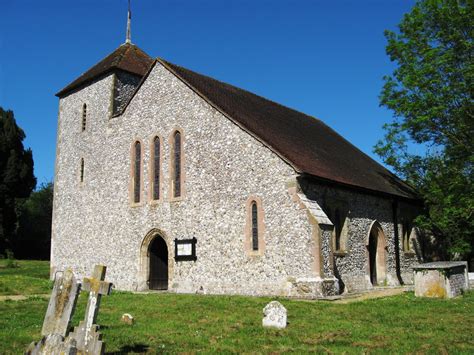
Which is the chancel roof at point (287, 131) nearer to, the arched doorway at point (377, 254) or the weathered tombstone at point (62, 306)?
the arched doorway at point (377, 254)

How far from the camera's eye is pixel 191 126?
20.9 metres

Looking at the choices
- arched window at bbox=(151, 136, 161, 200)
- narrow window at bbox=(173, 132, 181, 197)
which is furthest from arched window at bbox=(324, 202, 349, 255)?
arched window at bbox=(151, 136, 161, 200)

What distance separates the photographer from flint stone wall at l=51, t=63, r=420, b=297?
1733 centimetres

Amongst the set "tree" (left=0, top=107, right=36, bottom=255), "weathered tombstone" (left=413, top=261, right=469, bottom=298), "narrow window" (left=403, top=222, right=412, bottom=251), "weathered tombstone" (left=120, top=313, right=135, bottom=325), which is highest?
"tree" (left=0, top=107, right=36, bottom=255)

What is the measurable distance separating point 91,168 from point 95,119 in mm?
2644

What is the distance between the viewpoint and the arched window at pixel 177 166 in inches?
826

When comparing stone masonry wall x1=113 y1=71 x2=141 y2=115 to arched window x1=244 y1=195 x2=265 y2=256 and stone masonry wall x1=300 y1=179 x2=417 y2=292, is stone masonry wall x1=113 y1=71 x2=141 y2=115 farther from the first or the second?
stone masonry wall x1=300 y1=179 x2=417 y2=292

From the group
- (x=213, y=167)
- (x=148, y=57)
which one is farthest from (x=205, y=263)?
(x=148, y=57)

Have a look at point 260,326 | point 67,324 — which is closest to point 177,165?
point 260,326

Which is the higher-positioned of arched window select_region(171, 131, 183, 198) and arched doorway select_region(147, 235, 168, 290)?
arched window select_region(171, 131, 183, 198)

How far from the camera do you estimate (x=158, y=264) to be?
872 inches

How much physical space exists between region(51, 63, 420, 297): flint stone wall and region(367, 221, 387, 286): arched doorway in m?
0.51

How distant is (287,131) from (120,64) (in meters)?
9.78

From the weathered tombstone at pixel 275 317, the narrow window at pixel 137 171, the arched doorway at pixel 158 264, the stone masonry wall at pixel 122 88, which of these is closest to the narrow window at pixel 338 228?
the arched doorway at pixel 158 264
